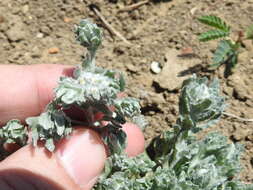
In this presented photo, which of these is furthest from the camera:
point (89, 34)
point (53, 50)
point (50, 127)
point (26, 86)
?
point (53, 50)

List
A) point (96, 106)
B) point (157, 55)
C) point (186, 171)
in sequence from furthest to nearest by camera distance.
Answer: point (157, 55) → point (186, 171) → point (96, 106)

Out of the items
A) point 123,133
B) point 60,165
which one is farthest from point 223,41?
point 60,165

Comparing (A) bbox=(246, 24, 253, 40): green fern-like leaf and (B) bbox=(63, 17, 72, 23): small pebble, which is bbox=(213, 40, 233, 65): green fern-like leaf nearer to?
(A) bbox=(246, 24, 253, 40): green fern-like leaf

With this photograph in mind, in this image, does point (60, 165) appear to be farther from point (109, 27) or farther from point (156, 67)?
point (109, 27)

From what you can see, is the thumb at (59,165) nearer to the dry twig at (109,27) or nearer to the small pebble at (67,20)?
the dry twig at (109,27)

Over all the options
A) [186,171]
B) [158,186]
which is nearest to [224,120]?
[186,171]

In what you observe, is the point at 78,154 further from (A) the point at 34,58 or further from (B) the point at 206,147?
(A) the point at 34,58

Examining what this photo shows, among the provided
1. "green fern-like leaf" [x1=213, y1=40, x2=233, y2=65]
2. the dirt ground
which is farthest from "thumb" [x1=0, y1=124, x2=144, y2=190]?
"green fern-like leaf" [x1=213, y1=40, x2=233, y2=65]
